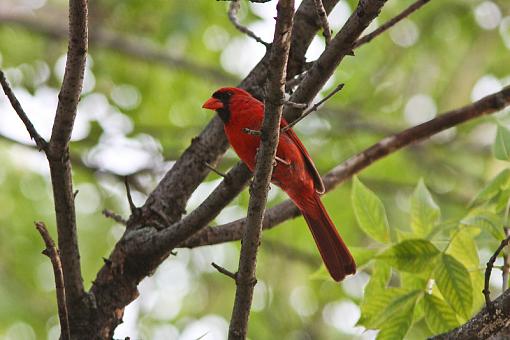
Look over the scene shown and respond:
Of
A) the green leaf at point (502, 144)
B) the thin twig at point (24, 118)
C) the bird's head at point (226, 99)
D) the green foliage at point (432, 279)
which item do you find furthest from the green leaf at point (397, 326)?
the thin twig at point (24, 118)

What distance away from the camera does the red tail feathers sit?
3438 millimetres

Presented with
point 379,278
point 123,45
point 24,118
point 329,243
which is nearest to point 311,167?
point 329,243

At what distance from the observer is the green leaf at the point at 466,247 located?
2.98 m

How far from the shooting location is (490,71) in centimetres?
799

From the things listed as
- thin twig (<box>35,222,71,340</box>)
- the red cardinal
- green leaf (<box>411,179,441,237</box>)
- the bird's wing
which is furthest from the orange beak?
A: thin twig (<box>35,222,71,340</box>)

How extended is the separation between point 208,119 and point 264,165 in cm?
470

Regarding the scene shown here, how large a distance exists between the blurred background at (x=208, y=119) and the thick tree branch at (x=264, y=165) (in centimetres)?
327

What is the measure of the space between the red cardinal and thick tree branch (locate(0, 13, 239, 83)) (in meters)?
→ 2.26

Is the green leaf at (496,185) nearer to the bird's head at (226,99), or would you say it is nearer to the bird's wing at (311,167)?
the bird's wing at (311,167)

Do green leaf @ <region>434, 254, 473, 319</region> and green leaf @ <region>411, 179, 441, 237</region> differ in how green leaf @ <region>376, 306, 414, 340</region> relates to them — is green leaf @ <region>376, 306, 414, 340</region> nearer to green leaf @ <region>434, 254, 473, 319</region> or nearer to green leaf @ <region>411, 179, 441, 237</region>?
green leaf @ <region>434, 254, 473, 319</region>

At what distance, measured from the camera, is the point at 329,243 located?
3.76 metres

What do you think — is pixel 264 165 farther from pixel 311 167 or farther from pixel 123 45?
pixel 123 45

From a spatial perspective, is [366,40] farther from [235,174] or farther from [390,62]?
[390,62]

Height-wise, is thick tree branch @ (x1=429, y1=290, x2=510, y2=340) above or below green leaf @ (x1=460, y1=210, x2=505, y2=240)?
below
